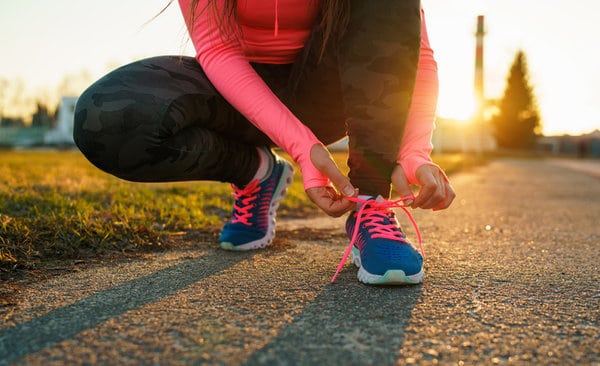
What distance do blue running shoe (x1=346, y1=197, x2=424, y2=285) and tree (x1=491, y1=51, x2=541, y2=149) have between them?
126 feet

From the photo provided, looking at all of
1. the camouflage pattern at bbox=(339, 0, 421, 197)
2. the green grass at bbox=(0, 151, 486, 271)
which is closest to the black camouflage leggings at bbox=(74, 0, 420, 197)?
the camouflage pattern at bbox=(339, 0, 421, 197)

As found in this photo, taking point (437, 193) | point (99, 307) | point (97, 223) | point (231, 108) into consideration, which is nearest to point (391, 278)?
point (437, 193)

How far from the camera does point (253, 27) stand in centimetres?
158

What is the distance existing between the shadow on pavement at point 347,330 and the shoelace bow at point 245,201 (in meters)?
0.59

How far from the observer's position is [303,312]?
103 centimetres

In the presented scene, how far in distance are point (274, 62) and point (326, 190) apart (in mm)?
620

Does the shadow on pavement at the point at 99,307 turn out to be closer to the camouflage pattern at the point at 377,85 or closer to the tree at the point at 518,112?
the camouflage pattern at the point at 377,85

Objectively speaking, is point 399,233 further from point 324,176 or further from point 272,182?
point 272,182

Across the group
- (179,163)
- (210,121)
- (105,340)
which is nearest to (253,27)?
(210,121)

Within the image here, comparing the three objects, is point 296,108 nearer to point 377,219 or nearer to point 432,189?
point 377,219

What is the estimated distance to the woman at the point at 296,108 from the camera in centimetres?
128

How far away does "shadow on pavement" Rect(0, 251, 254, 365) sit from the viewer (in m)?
0.86

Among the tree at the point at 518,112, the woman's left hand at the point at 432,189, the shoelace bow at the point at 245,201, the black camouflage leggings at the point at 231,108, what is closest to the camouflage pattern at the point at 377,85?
the black camouflage leggings at the point at 231,108

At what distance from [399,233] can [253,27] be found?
745 mm
